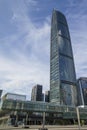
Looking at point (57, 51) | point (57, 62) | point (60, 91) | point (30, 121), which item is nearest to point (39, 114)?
point (30, 121)

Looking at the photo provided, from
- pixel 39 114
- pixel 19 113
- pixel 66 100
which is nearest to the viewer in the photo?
pixel 19 113

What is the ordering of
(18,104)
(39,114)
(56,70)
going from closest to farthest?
1. (18,104)
2. (39,114)
3. (56,70)

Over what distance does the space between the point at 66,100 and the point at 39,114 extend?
57.6 m

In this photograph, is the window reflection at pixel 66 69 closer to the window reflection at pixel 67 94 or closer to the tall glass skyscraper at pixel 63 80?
the tall glass skyscraper at pixel 63 80

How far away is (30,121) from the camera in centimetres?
11694

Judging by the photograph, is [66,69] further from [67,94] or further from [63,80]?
[67,94]

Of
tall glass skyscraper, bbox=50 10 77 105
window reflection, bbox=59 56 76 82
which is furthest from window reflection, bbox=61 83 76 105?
window reflection, bbox=59 56 76 82

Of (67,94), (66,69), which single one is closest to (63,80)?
(66,69)

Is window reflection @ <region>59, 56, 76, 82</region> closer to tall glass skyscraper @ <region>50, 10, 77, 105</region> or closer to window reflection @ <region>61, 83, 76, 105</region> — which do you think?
tall glass skyscraper @ <region>50, 10, 77, 105</region>

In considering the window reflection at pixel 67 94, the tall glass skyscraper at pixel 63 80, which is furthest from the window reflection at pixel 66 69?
the window reflection at pixel 67 94

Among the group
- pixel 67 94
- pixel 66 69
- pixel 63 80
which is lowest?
pixel 67 94

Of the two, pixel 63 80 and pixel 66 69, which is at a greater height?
pixel 66 69

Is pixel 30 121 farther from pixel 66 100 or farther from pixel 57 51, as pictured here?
pixel 57 51

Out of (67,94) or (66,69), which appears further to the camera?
(66,69)
